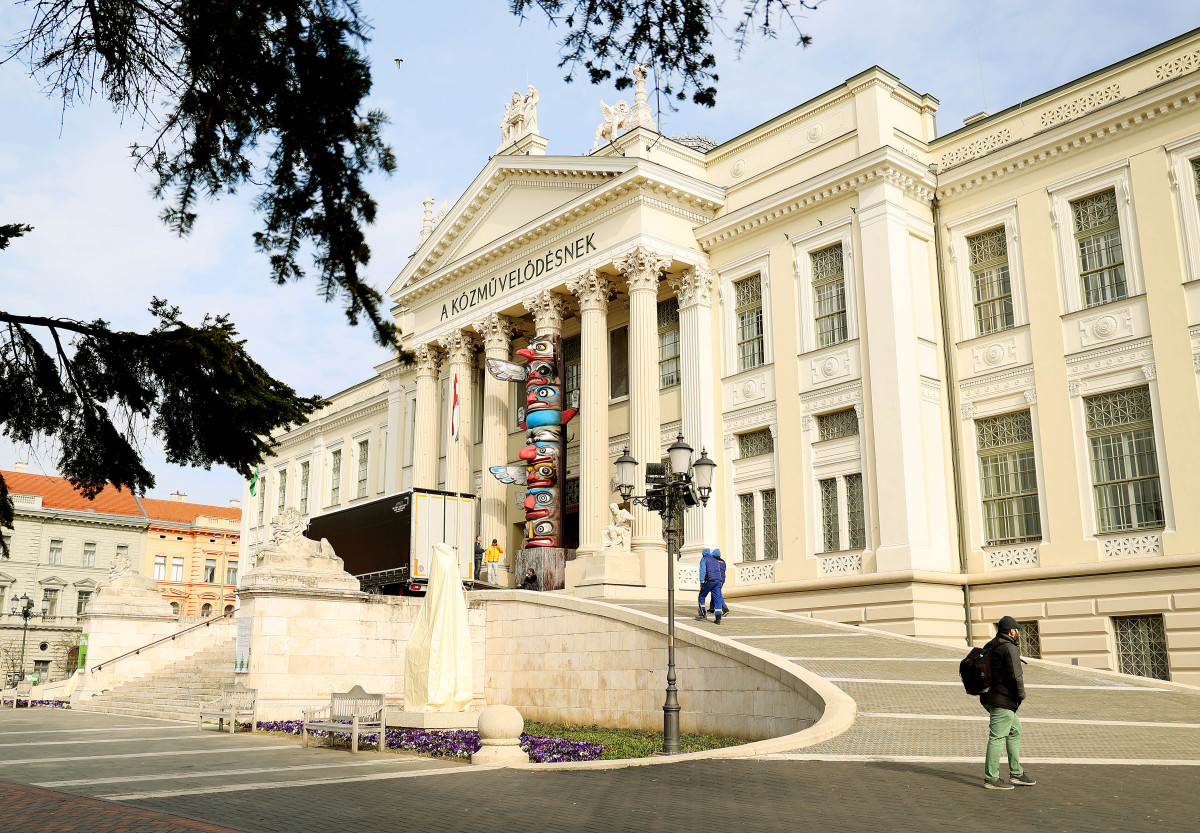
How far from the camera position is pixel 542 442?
32.2 metres

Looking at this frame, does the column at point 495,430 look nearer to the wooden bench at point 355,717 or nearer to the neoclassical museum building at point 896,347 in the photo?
the neoclassical museum building at point 896,347

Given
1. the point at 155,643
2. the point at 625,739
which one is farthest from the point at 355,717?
the point at 155,643

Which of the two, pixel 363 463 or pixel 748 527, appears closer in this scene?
pixel 748 527

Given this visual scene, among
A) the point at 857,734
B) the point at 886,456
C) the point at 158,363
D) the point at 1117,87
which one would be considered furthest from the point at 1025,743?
the point at 1117,87

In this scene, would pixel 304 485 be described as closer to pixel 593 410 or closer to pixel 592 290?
pixel 593 410

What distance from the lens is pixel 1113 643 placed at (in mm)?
22453

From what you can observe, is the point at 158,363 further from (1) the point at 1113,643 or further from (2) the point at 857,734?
(1) the point at 1113,643

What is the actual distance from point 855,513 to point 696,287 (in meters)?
8.88

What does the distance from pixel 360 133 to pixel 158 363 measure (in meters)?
2.81

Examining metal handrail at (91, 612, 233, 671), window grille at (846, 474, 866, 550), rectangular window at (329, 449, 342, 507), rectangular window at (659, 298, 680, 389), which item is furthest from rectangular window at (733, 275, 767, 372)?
rectangular window at (329, 449, 342, 507)

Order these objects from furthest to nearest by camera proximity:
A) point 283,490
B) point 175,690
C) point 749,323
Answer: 1. point 283,490
2. point 749,323
3. point 175,690

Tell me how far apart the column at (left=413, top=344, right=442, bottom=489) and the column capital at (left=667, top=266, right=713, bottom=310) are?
36.1 feet

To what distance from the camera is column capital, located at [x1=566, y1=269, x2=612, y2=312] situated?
3188cm

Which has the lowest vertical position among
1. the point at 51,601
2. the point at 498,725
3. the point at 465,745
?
the point at 465,745
